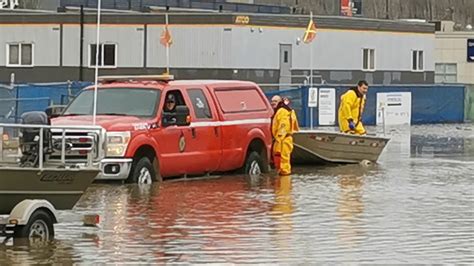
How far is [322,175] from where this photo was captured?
76.7 ft

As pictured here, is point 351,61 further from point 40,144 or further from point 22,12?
point 40,144

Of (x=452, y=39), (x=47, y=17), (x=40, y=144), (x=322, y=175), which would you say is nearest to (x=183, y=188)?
(x=322, y=175)

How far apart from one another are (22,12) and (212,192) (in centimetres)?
3546

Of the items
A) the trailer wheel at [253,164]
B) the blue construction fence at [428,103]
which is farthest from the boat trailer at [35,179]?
the blue construction fence at [428,103]

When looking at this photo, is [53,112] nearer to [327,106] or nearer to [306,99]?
[306,99]

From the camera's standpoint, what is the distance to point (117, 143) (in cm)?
1969

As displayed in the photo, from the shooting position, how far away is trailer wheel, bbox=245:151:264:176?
2308 cm

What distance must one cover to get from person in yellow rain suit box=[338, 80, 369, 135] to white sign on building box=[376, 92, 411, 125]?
70.0 ft

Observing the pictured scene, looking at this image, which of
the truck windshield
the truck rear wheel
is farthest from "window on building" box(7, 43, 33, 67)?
the truck rear wheel

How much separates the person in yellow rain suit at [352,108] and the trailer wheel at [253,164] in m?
2.82

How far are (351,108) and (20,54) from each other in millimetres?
29780

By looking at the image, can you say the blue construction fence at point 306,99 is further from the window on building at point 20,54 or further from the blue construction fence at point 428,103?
the window on building at point 20,54

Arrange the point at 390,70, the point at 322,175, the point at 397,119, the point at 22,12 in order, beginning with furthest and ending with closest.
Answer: the point at 390,70 < the point at 22,12 < the point at 397,119 < the point at 322,175

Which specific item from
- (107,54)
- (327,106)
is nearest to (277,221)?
(327,106)
